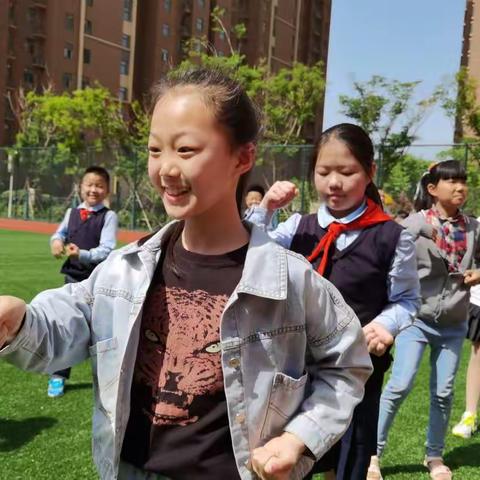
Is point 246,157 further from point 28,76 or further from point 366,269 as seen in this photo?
point 28,76

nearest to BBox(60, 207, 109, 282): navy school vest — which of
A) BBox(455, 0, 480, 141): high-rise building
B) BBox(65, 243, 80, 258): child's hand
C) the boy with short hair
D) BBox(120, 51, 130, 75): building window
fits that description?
the boy with short hair

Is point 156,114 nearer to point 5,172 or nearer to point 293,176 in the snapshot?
point 293,176

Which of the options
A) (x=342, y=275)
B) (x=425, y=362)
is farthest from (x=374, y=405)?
(x=425, y=362)

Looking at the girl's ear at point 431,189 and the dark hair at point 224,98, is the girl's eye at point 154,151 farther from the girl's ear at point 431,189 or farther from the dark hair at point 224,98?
the girl's ear at point 431,189

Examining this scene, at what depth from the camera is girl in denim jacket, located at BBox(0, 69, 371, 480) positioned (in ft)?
5.03

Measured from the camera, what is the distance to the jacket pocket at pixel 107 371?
5.22ft

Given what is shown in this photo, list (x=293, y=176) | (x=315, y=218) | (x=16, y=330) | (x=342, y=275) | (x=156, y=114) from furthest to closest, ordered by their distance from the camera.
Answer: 1. (x=293, y=176)
2. (x=315, y=218)
3. (x=342, y=275)
4. (x=156, y=114)
5. (x=16, y=330)

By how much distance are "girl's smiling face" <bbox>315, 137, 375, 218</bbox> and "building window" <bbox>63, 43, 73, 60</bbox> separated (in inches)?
1912

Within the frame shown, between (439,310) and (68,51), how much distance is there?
48518 millimetres

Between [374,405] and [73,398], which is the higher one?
[374,405]

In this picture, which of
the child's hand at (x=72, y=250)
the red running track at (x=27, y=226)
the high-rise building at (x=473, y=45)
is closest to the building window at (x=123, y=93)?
the high-rise building at (x=473, y=45)

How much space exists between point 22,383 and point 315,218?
3.26 metres

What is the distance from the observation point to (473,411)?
452cm

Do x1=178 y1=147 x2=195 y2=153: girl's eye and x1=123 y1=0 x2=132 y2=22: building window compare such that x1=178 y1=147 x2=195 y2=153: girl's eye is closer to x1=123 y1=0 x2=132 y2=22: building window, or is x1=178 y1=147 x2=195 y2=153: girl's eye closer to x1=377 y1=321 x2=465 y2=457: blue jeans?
x1=377 y1=321 x2=465 y2=457: blue jeans
